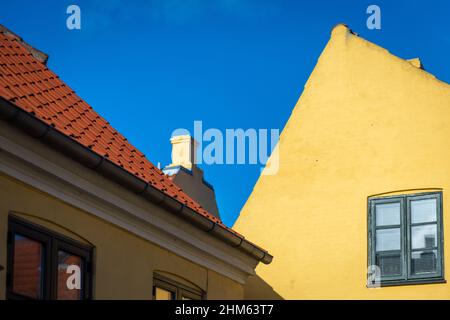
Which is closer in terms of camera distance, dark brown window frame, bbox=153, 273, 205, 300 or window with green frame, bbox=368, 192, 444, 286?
dark brown window frame, bbox=153, 273, 205, 300

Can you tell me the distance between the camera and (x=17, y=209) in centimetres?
1162

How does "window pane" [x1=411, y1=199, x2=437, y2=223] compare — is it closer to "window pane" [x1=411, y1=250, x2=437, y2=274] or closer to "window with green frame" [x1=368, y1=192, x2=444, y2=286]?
"window with green frame" [x1=368, y1=192, x2=444, y2=286]

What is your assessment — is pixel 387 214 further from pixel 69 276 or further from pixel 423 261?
pixel 69 276

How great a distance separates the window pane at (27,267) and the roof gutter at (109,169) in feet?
3.35

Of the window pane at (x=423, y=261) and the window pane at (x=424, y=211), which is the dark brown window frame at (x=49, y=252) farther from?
the window pane at (x=424, y=211)

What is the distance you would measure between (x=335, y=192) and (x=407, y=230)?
1.47m

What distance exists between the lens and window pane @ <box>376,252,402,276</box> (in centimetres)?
1756

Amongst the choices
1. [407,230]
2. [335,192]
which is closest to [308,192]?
[335,192]

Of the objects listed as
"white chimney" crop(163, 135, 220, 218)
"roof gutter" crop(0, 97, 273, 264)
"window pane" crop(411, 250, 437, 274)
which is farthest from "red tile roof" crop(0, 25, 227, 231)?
"white chimney" crop(163, 135, 220, 218)

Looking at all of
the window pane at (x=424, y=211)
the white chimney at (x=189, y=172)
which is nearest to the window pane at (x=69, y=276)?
the window pane at (x=424, y=211)

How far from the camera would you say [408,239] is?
1756cm

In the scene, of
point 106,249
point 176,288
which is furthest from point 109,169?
point 176,288

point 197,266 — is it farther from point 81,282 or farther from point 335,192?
point 335,192

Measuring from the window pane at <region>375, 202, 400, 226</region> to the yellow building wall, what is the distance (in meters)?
3.53
